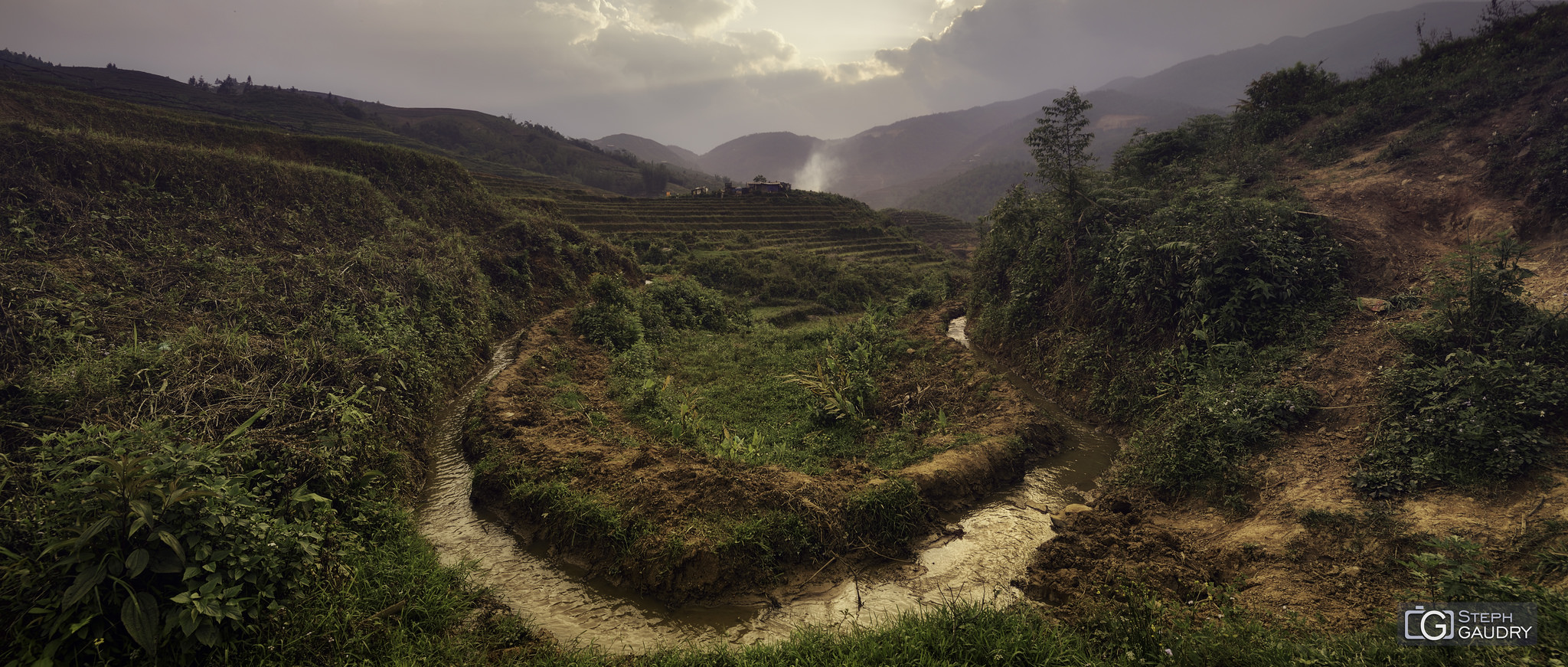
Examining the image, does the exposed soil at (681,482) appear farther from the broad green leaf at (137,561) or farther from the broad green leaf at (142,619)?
the broad green leaf at (137,561)

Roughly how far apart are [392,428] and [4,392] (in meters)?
3.24

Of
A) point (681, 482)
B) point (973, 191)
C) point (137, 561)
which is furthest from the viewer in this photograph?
point (973, 191)

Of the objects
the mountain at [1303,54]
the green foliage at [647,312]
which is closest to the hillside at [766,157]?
the mountain at [1303,54]

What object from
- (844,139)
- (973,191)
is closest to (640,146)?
(844,139)

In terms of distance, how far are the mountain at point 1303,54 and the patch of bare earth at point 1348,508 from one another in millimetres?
142564

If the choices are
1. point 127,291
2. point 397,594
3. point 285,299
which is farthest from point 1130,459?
point 127,291

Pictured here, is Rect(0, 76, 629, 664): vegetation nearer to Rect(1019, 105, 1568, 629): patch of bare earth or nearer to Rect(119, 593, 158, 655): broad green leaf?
Rect(119, 593, 158, 655): broad green leaf

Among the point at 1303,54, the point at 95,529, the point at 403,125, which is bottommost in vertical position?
the point at 95,529

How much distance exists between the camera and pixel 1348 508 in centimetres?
477

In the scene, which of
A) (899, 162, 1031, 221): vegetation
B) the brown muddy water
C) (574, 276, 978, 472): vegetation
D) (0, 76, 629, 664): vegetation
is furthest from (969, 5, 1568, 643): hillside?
(899, 162, 1031, 221): vegetation

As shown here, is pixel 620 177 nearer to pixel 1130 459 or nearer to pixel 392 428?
pixel 392 428

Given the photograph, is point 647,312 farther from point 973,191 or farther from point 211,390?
point 973,191

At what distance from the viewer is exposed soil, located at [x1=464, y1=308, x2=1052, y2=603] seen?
514cm

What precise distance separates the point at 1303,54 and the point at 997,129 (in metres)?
74.7
